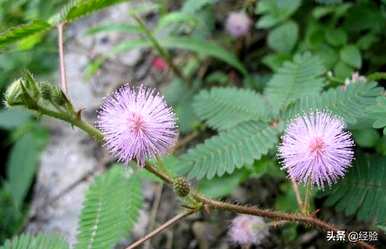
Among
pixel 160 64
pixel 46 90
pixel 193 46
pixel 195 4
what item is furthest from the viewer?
pixel 160 64

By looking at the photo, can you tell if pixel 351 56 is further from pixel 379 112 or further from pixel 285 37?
pixel 379 112

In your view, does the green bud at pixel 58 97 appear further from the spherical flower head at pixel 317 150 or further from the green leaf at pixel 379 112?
the green leaf at pixel 379 112

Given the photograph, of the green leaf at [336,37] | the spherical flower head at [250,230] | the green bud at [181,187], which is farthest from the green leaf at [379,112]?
the green leaf at [336,37]

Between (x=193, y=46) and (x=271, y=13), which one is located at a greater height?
(x=271, y=13)

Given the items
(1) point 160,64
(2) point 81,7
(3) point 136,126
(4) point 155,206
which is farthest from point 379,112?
(1) point 160,64

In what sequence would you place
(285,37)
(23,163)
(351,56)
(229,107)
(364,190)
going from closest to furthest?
(364,190)
(229,107)
(351,56)
(285,37)
(23,163)

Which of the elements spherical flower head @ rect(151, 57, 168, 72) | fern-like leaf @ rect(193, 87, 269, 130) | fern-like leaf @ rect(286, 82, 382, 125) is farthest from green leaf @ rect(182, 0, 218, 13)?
fern-like leaf @ rect(286, 82, 382, 125)

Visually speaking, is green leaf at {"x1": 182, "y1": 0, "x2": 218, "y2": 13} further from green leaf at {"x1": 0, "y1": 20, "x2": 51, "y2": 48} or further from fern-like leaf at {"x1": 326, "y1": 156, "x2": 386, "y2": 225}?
fern-like leaf at {"x1": 326, "y1": 156, "x2": 386, "y2": 225}
